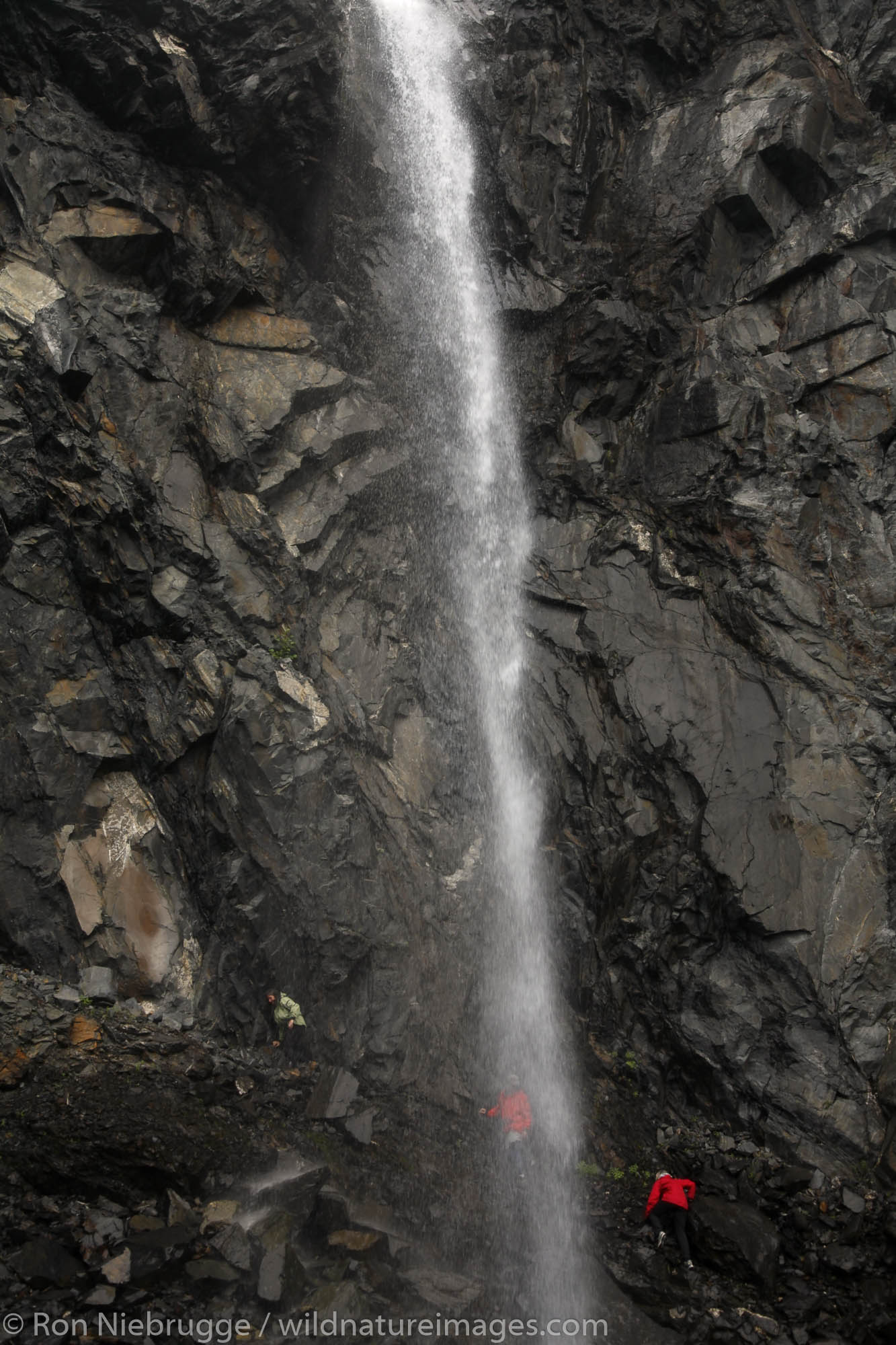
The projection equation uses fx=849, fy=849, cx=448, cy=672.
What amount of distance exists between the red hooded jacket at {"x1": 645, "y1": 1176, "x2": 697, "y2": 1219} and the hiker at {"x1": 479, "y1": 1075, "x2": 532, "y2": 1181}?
1.49m

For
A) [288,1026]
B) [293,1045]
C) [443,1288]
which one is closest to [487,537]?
[288,1026]

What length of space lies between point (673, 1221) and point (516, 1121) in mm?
1954

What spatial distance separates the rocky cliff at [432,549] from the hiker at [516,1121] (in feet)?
1.49

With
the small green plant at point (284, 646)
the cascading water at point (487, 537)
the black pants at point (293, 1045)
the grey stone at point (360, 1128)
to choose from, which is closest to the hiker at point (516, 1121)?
the cascading water at point (487, 537)

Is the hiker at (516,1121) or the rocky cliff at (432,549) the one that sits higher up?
the rocky cliff at (432,549)

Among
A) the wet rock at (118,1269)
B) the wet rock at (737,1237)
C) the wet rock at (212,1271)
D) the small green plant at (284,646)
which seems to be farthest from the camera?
the small green plant at (284,646)

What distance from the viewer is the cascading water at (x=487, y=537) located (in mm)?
10070

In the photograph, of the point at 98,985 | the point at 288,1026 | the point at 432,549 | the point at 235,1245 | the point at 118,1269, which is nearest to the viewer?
the point at 118,1269

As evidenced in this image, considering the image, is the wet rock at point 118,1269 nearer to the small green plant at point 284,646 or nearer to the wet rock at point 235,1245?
the wet rock at point 235,1245

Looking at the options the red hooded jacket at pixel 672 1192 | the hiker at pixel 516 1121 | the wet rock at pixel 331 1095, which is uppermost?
the wet rock at pixel 331 1095

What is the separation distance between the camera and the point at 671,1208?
912cm

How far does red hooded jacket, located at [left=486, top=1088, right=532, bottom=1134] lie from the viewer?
10.1 metres

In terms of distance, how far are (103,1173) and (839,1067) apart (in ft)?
27.0

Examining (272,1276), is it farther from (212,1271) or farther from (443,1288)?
(443,1288)
